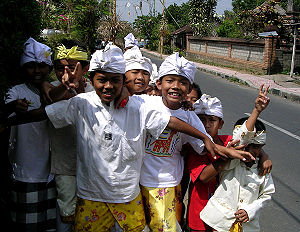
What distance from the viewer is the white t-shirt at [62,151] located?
2.22m

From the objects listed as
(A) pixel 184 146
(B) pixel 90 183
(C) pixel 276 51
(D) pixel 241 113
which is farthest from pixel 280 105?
(B) pixel 90 183

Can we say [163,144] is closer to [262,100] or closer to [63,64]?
[262,100]

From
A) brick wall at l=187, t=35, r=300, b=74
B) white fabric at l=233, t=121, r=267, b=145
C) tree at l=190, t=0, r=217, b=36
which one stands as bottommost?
brick wall at l=187, t=35, r=300, b=74

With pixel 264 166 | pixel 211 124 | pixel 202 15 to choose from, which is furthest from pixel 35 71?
pixel 202 15

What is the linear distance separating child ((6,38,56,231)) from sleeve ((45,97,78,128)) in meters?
0.33

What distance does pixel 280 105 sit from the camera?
32.4 ft

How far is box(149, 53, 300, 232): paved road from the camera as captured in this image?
3.61m

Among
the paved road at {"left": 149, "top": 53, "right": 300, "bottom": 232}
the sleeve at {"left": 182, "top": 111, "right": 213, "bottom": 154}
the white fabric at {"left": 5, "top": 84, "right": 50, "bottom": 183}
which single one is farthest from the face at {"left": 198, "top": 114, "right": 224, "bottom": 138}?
the paved road at {"left": 149, "top": 53, "right": 300, "bottom": 232}

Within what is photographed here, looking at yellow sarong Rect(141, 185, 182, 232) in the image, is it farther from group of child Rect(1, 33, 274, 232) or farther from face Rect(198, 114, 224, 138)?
face Rect(198, 114, 224, 138)

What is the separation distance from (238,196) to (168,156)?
0.55 m

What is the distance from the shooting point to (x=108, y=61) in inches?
76.2

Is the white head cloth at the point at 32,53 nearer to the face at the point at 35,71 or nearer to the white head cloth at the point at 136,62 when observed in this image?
the face at the point at 35,71

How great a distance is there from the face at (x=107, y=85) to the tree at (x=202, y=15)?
1138 inches

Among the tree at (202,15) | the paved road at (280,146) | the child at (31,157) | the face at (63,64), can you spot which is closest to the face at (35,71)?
the child at (31,157)
